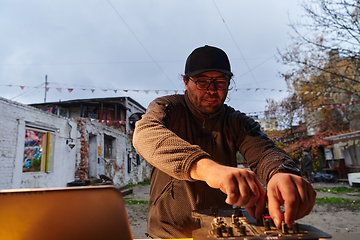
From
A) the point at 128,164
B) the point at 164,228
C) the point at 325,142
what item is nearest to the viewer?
the point at 164,228

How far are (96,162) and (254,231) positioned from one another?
11466mm

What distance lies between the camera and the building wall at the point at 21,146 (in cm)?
676

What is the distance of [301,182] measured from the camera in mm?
825

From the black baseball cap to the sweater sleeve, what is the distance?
0.44m

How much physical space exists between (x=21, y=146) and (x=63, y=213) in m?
8.22

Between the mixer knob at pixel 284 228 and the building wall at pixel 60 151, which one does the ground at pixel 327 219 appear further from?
the mixer knob at pixel 284 228

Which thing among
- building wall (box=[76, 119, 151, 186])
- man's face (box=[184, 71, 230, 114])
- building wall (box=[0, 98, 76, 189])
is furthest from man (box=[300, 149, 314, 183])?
man's face (box=[184, 71, 230, 114])

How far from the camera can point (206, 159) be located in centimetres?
86

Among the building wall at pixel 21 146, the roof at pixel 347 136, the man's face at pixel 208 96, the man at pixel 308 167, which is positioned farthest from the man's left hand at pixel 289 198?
the man at pixel 308 167

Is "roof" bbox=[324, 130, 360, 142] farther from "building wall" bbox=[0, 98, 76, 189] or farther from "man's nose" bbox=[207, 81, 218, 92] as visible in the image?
"building wall" bbox=[0, 98, 76, 189]

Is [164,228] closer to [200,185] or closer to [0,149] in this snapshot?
[200,185]

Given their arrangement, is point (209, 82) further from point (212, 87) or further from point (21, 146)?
point (21, 146)

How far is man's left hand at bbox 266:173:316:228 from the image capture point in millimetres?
770

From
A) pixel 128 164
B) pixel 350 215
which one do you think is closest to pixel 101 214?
pixel 350 215
